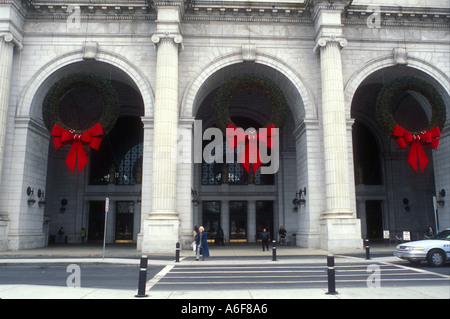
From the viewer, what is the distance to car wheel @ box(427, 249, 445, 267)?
1448 cm

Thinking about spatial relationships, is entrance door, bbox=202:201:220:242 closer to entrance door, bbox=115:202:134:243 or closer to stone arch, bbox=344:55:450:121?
entrance door, bbox=115:202:134:243

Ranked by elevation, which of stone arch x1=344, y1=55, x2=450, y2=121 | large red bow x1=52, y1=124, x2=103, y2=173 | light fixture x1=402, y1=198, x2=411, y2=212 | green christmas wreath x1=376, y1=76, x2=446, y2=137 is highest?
stone arch x1=344, y1=55, x2=450, y2=121

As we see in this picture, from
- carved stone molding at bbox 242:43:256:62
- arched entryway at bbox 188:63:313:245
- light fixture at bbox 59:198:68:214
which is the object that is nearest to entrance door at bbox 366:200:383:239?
arched entryway at bbox 188:63:313:245

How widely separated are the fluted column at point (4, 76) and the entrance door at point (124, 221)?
1184 centimetres

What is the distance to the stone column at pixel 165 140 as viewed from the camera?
Result: 19.8 meters

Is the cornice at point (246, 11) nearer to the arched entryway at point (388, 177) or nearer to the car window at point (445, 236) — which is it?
the arched entryway at point (388, 177)

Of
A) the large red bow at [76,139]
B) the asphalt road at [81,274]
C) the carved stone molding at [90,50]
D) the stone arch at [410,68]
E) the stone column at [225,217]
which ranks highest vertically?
the carved stone molding at [90,50]

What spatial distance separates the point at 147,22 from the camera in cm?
2358

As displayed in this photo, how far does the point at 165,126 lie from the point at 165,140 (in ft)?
2.57

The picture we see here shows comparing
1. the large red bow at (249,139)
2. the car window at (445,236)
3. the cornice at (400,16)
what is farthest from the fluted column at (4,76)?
the car window at (445,236)

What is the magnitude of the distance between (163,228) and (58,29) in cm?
1401

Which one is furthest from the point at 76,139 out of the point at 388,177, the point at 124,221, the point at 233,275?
the point at 388,177

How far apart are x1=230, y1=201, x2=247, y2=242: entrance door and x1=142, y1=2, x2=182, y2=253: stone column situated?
12.1 meters
